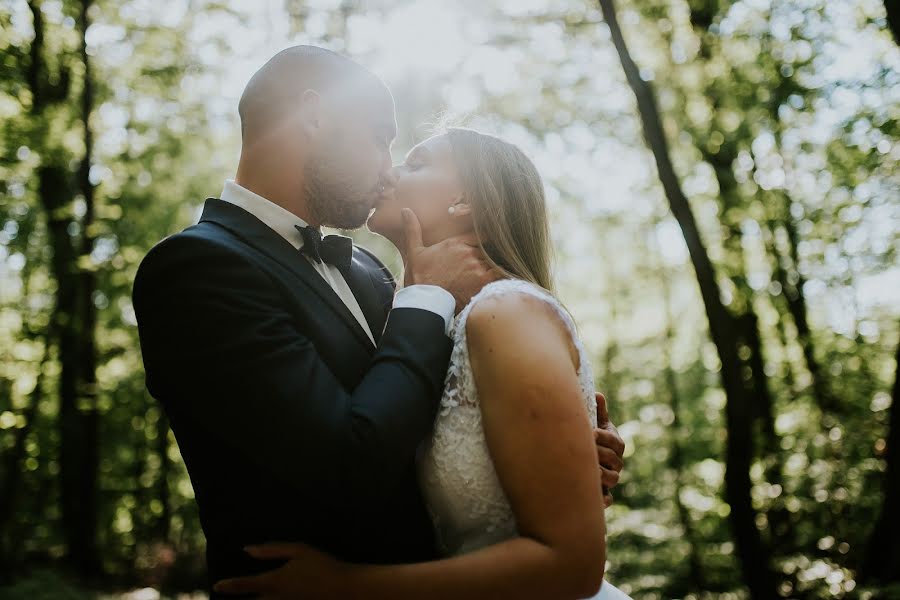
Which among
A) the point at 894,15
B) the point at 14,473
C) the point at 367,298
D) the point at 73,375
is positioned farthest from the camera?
the point at 14,473

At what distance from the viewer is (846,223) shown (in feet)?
38.4

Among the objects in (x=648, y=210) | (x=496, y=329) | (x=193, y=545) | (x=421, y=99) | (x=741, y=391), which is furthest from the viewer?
(x=193, y=545)

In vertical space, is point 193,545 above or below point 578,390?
below

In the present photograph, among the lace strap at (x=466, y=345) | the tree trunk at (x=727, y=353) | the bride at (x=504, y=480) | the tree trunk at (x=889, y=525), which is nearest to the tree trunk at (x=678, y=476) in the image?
the tree trunk at (x=889, y=525)

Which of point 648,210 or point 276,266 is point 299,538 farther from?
point 648,210

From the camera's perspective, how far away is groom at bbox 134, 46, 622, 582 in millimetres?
1862

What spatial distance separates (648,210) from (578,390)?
16292mm

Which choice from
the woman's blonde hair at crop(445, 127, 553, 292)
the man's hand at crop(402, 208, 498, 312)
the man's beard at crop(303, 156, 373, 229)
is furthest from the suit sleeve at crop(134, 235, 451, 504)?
the man's beard at crop(303, 156, 373, 229)

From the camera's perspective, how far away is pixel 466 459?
6.93ft

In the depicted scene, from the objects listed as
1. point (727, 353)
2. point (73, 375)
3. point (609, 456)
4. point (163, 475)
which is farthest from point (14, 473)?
point (609, 456)

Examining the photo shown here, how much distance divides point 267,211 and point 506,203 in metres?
0.86

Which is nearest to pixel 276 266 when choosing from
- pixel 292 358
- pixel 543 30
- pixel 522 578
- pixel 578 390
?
pixel 292 358

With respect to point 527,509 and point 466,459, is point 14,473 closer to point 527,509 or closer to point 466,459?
point 466,459

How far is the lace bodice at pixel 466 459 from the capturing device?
82.9 inches
